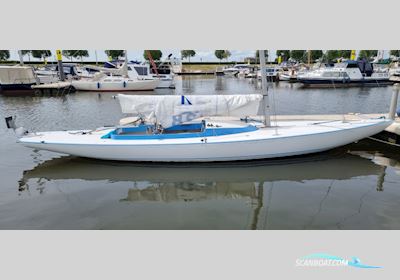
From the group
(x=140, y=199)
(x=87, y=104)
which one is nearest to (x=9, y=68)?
(x=87, y=104)

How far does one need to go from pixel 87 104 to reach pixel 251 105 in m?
23.2

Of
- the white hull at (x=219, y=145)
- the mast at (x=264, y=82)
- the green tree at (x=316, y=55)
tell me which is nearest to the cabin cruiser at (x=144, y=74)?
the white hull at (x=219, y=145)

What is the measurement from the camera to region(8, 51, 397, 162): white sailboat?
37.4 ft

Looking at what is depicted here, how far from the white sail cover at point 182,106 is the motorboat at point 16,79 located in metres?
33.4

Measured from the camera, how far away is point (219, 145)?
11281mm

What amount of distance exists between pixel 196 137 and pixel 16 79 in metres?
39.1

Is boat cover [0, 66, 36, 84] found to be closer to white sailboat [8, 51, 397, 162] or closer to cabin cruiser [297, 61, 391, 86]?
white sailboat [8, 51, 397, 162]

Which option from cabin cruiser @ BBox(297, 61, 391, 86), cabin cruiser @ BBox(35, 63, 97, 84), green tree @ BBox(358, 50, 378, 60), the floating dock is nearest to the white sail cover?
the floating dock

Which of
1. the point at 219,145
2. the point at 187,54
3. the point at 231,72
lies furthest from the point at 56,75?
the point at 187,54

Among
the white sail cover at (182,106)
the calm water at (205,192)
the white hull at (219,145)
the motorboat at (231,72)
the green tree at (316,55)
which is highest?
the green tree at (316,55)

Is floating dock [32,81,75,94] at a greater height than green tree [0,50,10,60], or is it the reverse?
green tree [0,50,10,60]

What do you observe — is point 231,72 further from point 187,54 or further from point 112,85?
point 112,85

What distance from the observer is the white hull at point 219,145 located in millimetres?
11336

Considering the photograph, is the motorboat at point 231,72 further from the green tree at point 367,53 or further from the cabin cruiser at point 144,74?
the green tree at point 367,53
